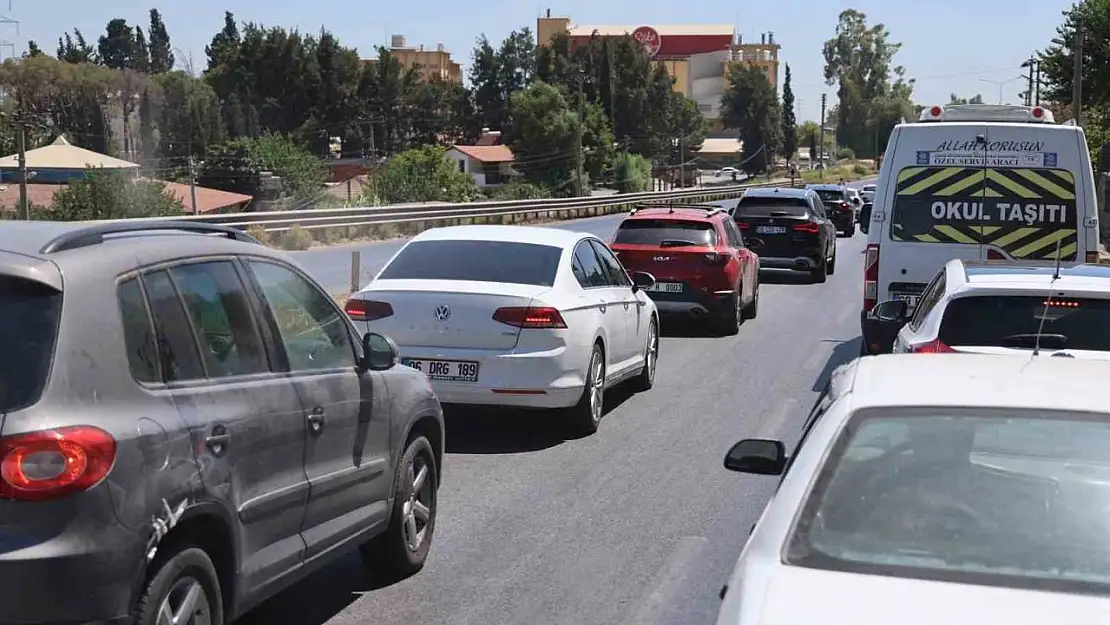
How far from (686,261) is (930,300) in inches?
340

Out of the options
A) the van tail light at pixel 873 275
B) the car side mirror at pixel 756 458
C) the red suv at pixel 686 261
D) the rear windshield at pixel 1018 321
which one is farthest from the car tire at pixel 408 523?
the red suv at pixel 686 261

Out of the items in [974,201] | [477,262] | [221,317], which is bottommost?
[477,262]

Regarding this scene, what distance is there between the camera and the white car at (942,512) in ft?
10.0

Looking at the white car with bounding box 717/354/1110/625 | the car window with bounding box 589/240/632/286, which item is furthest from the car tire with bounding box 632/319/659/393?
the white car with bounding box 717/354/1110/625

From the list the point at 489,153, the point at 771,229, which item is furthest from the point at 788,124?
the point at 771,229

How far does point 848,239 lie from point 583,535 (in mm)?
40683

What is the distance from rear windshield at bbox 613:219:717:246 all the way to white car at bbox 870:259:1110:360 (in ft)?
29.9

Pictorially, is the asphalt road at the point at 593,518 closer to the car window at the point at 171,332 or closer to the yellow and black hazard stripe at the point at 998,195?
the car window at the point at 171,332

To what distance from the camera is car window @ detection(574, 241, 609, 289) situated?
37.5ft

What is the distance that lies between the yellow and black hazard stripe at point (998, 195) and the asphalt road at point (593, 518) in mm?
1971

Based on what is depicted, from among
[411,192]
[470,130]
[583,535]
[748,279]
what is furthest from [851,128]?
[583,535]

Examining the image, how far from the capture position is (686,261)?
58.2 ft

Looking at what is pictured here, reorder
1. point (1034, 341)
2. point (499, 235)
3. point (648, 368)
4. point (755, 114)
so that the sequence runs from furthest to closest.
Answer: point (755, 114) < point (648, 368) < point (499, 235) < point (1034, 341)

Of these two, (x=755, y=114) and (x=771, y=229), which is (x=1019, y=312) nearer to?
(x=771, y=229)
